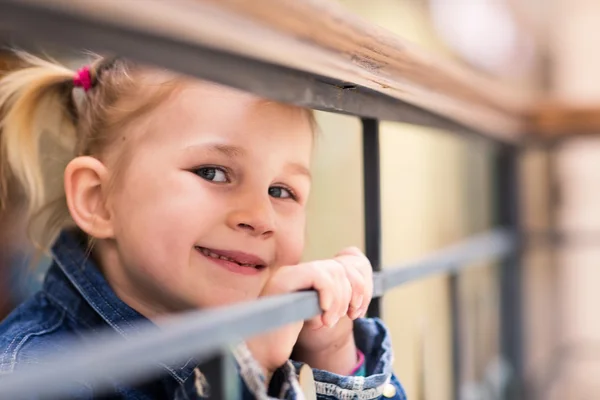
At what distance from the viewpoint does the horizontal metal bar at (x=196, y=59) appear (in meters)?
0.36

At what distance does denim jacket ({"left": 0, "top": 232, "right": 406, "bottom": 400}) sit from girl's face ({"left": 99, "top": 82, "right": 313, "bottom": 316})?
4 cm

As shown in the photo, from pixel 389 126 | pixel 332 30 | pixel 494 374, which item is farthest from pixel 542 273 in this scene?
pixel 332 30

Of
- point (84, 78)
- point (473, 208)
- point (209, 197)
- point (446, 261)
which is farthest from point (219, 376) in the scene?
point (473, 208)

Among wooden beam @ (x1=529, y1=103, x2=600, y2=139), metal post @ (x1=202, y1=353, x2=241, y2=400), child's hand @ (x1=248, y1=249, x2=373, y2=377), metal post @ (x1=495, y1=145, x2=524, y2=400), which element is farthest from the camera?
metal post @ (x1=495, y1=145, x2=524, y2=400)

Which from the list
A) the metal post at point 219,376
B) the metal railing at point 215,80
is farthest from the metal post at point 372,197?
the metal post at point 219,376

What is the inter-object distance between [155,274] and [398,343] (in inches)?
13.1

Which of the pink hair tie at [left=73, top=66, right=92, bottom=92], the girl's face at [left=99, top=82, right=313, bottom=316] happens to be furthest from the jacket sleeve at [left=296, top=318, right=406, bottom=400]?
the pink hair tie at [left=73, top=66, right=92, bottom=92]

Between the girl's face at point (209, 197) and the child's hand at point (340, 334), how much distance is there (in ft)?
0.18

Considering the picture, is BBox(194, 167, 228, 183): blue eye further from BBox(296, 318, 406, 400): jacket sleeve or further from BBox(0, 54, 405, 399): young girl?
BBox(296, 318, 406, 400): jacket sleeve

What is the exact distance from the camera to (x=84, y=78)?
74cm

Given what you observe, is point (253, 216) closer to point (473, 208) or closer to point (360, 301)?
point (360, 301)

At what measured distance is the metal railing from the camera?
0.36 meters

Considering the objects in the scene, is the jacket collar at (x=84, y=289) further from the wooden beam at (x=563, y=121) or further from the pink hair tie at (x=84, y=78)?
the wooden beam at (x=563, y=121)

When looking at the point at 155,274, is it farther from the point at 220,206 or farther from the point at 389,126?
the point at 389,126
